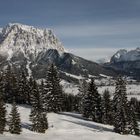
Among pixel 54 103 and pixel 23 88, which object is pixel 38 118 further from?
pixel 23 88

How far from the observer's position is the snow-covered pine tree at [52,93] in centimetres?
9338

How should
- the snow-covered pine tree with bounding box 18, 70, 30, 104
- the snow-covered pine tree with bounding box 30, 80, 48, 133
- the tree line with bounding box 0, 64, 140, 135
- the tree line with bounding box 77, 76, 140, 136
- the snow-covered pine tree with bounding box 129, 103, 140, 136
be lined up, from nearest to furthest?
the snow-covered pine tree with bounding box 30, 80, 48, 133 → the tree line with bounding box 0, 64, 140, 135 → the tree line with bounding box 77, 76, 140, 136 → the snow-covered pine tree with bounding box 129, 103, 140, 136 → the snow-covered pine tree with bounding box 18, 70, 30, 104

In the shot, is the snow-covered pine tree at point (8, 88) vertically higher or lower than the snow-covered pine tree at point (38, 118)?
higher

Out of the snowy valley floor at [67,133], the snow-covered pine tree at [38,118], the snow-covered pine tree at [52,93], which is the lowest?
the snowy valley floor at [67,133]

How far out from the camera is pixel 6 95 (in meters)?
111

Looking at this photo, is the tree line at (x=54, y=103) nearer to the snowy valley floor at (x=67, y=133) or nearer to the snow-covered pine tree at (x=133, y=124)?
the snow-covered pine tree at (x=133, y=124)

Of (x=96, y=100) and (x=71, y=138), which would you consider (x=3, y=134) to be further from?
(x=96, y=100)

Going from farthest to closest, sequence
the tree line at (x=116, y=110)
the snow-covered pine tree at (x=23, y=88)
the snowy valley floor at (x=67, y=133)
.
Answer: the snow-covered pine tree at (x=23, y=88) < the tree line at (x=116, y=110) < the snowy valley floor at (x=67, y=133)

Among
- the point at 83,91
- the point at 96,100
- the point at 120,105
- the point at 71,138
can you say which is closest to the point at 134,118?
the point at 120,105

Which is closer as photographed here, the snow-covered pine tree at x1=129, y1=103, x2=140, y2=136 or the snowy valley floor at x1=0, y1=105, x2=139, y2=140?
the snowy valley floor at x1=0, y1=105, x2=139, y2=140

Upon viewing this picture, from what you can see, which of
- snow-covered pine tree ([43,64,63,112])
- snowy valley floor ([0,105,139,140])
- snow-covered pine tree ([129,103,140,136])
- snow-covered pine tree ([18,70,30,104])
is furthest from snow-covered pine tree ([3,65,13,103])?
snow-covered pine tree ([129,103,140,136])

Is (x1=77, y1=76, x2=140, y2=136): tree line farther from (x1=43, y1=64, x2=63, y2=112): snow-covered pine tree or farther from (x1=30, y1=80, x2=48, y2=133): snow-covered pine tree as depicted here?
(x1=30, y1=80, x2=48, y2=133): snow-covered pine tree

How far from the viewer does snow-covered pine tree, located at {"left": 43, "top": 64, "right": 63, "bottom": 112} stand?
9338cm

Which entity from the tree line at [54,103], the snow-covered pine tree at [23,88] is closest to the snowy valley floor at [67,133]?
the tree line at [54,103]
